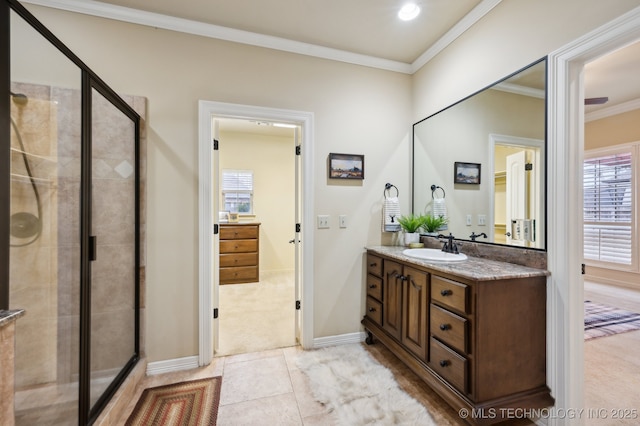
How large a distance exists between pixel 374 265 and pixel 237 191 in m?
3.50

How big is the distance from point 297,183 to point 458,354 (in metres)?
1.83

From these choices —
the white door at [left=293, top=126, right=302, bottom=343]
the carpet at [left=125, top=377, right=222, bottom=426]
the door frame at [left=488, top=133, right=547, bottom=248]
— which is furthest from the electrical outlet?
the carpet at [left=125, top=377, right=222, bottom=426]

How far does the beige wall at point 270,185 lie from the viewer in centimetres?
509

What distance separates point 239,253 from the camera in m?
4.56

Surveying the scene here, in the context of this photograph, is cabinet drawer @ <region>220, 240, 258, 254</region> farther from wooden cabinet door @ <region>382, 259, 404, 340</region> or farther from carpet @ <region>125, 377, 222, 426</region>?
wooden cabinet door @ <region>382, 259, 404, 340</region>

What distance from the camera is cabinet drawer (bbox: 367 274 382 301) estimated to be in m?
2.33

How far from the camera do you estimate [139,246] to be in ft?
6.64

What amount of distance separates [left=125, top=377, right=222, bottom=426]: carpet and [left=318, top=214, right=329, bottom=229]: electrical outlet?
143 cm

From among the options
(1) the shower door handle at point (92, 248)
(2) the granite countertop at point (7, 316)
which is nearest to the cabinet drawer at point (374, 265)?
(1) the shower door handle at point (92, 248)

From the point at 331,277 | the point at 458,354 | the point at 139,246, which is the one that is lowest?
the point at 458,354

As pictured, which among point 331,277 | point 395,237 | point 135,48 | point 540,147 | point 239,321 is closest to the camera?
point 540,147

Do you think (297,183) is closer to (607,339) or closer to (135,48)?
(135,48)

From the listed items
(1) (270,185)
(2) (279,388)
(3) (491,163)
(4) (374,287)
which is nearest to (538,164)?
(3) (491,163)

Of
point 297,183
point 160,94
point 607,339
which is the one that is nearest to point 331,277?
point 297,183
